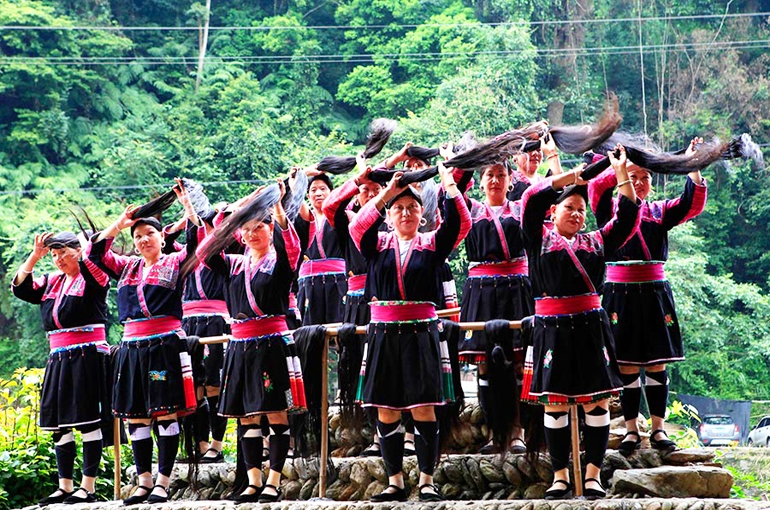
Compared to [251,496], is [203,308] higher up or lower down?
higher up

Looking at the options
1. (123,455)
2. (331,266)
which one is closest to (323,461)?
(331,266)

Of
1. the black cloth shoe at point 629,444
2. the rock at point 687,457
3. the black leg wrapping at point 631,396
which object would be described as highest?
the black leg wrapping at point 631,396

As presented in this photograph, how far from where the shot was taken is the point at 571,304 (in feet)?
19.6

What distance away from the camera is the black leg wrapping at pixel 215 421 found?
772 centimetres

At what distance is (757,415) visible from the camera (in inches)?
830

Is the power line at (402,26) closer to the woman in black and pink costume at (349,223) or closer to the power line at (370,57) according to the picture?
the power line at (370,57)

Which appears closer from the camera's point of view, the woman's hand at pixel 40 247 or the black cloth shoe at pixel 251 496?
the black cloth shoe at pixel 251 496

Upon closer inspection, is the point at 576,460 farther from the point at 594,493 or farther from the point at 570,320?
Result: the point at 570,320

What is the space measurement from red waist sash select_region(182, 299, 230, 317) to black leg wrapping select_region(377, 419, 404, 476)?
223cm

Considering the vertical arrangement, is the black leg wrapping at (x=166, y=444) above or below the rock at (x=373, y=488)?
above

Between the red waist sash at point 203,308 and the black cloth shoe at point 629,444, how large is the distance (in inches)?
120

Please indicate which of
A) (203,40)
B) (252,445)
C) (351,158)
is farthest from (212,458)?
(203,40)

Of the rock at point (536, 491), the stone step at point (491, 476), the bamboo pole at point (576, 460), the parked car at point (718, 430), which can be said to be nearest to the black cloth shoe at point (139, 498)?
the stone step at point (491, 476)

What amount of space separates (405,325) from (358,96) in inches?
887
